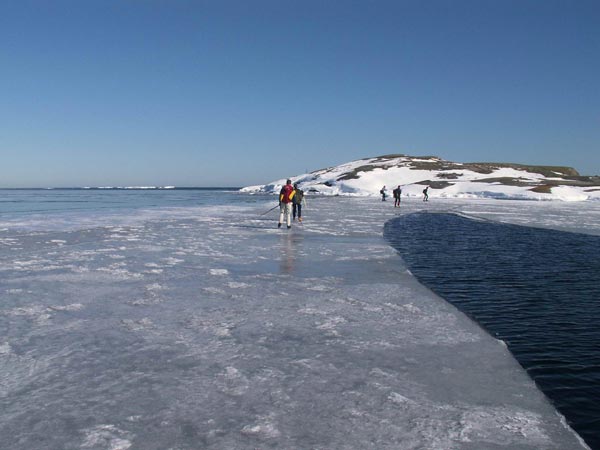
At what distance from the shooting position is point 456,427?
12.3 feet

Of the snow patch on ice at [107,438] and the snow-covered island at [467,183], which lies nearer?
the snow patch on ice at [107,438]

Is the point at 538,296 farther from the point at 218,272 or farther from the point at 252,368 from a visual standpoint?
the point at 218,272

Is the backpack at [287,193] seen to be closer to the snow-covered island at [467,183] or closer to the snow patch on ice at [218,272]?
the snow patch on ice at [218,272]

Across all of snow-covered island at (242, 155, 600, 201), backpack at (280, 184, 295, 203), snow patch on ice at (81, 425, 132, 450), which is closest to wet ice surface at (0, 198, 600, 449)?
snow patch on ice at (81, 425, 132, 450)

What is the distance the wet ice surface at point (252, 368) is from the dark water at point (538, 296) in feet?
1.34

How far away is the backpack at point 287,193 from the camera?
20.2 metres

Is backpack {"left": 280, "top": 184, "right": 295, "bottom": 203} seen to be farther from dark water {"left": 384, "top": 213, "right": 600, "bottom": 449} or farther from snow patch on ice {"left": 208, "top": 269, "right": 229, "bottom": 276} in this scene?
snow patch on ice {"left": 208, "top": 269, "right": 229, "bottom": 276}

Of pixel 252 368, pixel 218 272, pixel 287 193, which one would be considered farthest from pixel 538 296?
pixel 287 193

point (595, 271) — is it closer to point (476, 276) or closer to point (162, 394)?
point (476, 276)

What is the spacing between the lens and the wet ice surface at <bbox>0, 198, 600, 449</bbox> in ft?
12.0

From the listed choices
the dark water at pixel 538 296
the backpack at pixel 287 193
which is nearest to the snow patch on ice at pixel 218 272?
the dark water at pixel 538 296

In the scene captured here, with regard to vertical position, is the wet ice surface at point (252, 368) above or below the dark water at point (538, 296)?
above

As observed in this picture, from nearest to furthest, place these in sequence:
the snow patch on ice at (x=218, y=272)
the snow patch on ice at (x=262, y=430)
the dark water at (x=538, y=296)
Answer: the snow patch on ice at (x=262, y=430)
the dark water at (x=538, y=296)
the snow patch on ice at (x=218, y=272)

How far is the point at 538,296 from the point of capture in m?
8.85
